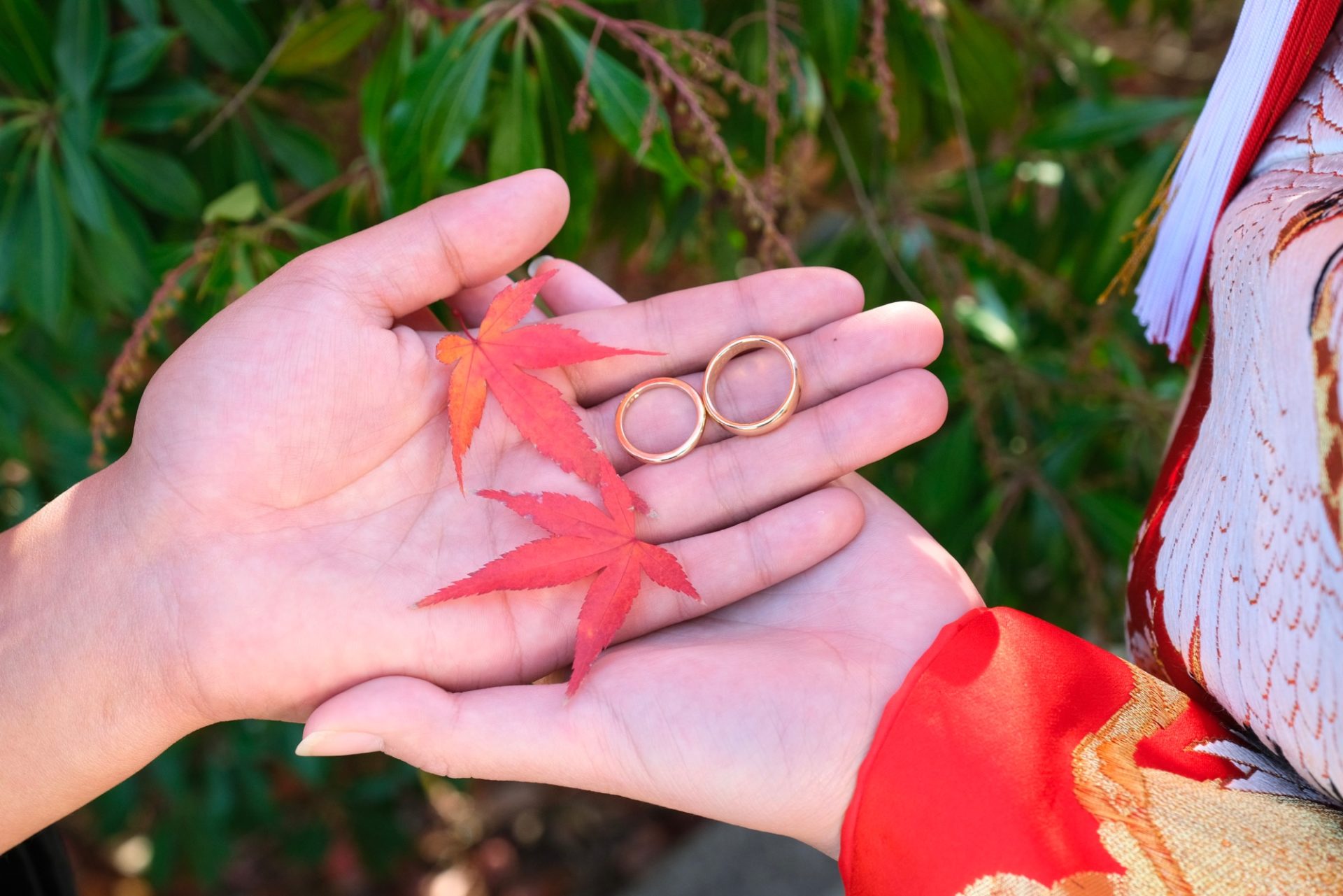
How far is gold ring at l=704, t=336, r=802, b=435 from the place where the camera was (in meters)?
1.08

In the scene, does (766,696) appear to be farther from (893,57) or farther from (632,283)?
(632,283)

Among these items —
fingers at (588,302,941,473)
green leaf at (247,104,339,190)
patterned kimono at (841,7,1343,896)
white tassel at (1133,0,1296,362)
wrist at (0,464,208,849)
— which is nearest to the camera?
patterned kimono at (841,7,1343,896)

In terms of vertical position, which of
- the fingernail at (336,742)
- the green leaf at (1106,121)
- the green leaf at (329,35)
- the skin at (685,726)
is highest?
the green leaf at (329,35)

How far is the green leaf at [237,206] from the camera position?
1.16 metres

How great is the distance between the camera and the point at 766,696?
0.92m

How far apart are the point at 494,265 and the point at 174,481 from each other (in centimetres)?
41

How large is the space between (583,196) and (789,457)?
1.60ft

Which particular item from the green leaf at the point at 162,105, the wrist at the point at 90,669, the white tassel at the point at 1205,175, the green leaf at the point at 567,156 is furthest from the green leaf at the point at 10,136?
the white tassel at the point at 1205,175

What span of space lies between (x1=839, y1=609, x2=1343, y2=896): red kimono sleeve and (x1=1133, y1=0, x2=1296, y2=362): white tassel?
38 centimetres

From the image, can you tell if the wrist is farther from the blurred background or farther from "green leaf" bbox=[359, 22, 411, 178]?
"green leaf" bbox=[359, 22, 411, 178]

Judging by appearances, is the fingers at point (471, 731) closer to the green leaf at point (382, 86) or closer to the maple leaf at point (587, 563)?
the maple leaf at point (587, 563)

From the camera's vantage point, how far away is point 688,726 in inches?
36.1

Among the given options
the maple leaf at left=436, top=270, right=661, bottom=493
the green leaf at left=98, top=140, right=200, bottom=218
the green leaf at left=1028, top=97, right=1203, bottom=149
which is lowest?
the green leaf at left=1028, top=97, right=1203, bottom=149

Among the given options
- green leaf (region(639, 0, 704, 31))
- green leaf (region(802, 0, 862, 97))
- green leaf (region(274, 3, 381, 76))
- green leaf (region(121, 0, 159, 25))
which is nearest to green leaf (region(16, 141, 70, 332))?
green leaf (region(121, 0, 159, 25))
